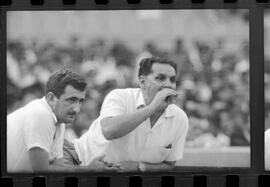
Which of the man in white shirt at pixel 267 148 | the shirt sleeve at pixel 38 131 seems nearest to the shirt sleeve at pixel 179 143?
the man in white shirt at pixel 267 148

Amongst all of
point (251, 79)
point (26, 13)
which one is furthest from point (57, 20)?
point (251, 79)

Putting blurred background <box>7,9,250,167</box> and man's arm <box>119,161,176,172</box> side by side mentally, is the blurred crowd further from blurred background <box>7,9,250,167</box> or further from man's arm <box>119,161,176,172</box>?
man's arm <box>119,161,176,172</box>

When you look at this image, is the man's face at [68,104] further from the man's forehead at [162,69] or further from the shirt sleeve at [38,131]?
the man's forehead at [162,69]

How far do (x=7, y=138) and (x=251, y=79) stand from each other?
2003mm

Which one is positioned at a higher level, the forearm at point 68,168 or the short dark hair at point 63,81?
the short dark hair at point 63,81

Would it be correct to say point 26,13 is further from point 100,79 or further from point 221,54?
point 221,54

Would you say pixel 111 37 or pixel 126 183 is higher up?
pixel 111 37

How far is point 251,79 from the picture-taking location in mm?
9641

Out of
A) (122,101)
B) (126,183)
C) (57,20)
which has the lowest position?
(126,183)

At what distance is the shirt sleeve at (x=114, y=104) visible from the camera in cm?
955

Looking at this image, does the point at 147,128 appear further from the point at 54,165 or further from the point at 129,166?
the point at 54,165

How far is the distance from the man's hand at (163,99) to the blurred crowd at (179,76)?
0.06 meters

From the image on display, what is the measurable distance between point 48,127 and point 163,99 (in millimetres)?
938

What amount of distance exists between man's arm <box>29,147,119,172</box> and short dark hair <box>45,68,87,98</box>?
48 centimetres
